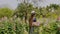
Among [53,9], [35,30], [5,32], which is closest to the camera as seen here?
[5,32]

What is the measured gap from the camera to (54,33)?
23.8 feet

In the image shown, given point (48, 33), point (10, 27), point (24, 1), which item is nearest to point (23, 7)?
point (24, 1)

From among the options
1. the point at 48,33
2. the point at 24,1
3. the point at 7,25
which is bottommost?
the point at 48,33

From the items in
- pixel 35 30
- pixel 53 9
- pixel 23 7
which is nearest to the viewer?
pixel 35 30

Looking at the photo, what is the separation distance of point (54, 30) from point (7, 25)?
197 cm

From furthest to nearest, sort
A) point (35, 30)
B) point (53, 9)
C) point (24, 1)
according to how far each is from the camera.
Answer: point (53, 9) → point (24, 1) → point (35, 30)

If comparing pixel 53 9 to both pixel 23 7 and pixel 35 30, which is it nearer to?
pixel 23 7

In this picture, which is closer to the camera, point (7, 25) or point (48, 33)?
point (7, 25)

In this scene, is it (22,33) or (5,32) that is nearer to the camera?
(5,32)

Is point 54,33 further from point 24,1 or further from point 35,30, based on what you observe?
point 24,1

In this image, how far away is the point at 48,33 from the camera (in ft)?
24.6

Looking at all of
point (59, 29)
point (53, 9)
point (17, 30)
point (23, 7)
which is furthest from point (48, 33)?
point (53, 9)

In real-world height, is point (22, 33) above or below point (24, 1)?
below

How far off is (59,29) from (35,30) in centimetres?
98
